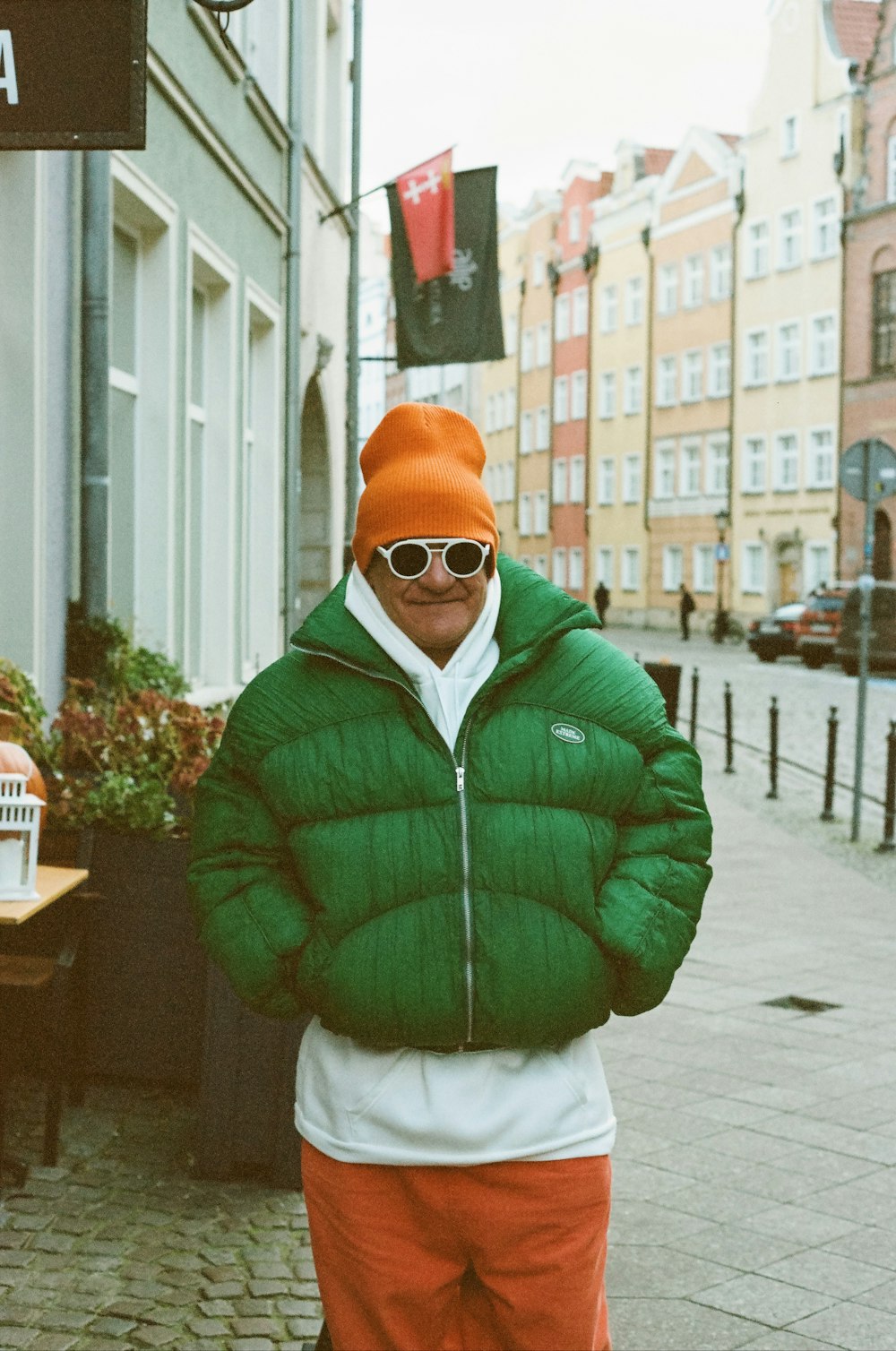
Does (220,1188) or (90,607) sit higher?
(90,607)

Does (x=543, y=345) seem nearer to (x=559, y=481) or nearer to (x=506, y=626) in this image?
(x=559, y=481)

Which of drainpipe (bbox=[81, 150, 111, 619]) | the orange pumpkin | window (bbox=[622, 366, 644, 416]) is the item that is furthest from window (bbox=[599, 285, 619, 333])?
the orange pumpkin

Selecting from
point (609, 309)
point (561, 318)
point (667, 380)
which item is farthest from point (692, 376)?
point (561, 318)

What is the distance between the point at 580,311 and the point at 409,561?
225 feet

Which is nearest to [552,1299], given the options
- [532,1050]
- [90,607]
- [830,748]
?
[532,1050]

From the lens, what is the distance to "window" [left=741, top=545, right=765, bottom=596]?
180 feet

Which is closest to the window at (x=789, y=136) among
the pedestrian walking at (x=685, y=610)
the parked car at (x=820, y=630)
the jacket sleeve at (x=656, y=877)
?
the pedestrian walking at (x=685, y=610)

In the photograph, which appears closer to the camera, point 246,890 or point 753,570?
point 246,890

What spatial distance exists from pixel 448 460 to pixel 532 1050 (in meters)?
0.85

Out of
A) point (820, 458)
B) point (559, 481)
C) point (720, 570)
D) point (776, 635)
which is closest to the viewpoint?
point (776, 635)

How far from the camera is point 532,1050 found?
2658 mm

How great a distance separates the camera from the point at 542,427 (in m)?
74.9

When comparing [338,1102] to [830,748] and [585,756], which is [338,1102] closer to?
[585,756]

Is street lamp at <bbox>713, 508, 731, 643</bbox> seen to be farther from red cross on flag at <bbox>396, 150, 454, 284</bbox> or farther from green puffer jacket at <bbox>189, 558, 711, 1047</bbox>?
green puffer jacket at <bbox>189, 558, 711, 1047</bbox>
